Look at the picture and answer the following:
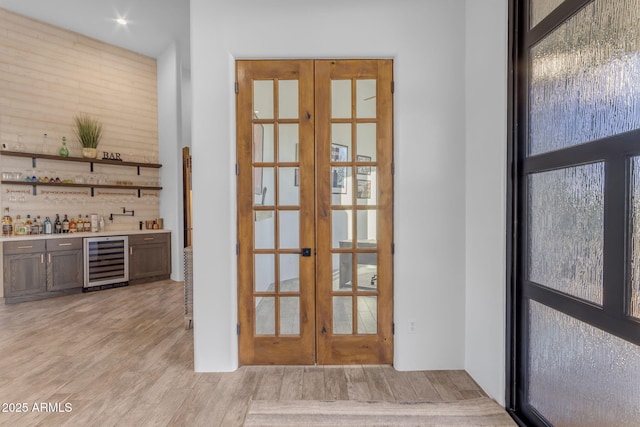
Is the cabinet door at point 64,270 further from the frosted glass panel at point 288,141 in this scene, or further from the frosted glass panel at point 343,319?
the frosted glass panel at point 343,319

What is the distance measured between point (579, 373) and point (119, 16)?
6.82 m

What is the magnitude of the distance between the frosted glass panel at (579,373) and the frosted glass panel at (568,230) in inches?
7.7

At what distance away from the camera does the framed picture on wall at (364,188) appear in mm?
2746

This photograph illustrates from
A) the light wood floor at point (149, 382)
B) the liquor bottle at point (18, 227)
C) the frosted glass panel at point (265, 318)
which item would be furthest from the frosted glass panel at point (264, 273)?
the liquor bottle at point (18, 227)

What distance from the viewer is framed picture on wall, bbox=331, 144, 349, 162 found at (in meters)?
2.74

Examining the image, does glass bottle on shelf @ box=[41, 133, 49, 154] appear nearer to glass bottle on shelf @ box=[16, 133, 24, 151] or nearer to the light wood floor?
glass bottle on shelf @ box=[16, 133, 24, 151]

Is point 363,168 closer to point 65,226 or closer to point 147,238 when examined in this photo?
point 147,238

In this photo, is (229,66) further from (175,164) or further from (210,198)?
(175,164)

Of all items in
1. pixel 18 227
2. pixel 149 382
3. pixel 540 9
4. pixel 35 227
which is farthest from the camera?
pixel 35 227

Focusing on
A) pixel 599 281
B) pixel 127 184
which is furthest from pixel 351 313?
pixel 127 184

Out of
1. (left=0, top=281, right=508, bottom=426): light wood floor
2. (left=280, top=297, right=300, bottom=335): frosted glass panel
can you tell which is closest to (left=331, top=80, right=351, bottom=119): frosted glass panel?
(left=280, top=297, right=300, bottom=335): frosted glass panel

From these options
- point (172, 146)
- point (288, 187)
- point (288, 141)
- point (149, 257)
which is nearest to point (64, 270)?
point (149, 257)

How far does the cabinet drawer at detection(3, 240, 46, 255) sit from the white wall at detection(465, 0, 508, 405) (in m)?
5.68

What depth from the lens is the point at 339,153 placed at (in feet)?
9.00
